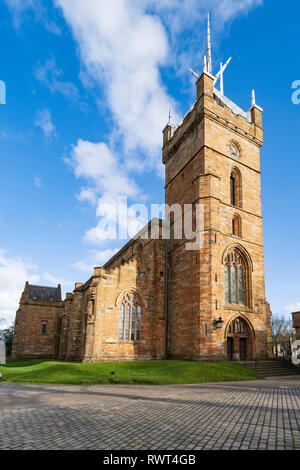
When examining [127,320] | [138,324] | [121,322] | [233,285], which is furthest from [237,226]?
[121,322]

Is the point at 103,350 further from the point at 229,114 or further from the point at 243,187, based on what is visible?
the point at 229,114

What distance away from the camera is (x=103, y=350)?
2350 cm

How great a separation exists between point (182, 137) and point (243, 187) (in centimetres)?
814

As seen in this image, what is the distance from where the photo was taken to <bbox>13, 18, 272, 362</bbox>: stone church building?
73.3 feet

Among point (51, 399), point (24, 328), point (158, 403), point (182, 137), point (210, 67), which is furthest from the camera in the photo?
point (24, 328)

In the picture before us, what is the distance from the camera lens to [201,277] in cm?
2191

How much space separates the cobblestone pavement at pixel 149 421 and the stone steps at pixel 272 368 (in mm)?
9812

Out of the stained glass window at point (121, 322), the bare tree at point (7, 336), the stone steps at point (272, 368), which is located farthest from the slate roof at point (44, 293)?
the stone steps at point (272, 368)

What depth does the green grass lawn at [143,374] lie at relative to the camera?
51.3 feet

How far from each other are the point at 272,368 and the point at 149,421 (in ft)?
57.5

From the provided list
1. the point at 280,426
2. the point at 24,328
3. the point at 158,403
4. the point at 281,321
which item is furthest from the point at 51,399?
the point at 281,321

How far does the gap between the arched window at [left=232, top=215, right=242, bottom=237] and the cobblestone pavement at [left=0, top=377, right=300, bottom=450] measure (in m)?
15.9

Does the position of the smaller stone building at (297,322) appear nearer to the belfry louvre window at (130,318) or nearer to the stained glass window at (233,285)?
the stained glass window at (233,285)

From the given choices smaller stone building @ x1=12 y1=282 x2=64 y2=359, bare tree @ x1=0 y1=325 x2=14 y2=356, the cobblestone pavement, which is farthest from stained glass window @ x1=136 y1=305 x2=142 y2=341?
bare tree @ x1=0 y1=325 x2=14 y2=356
